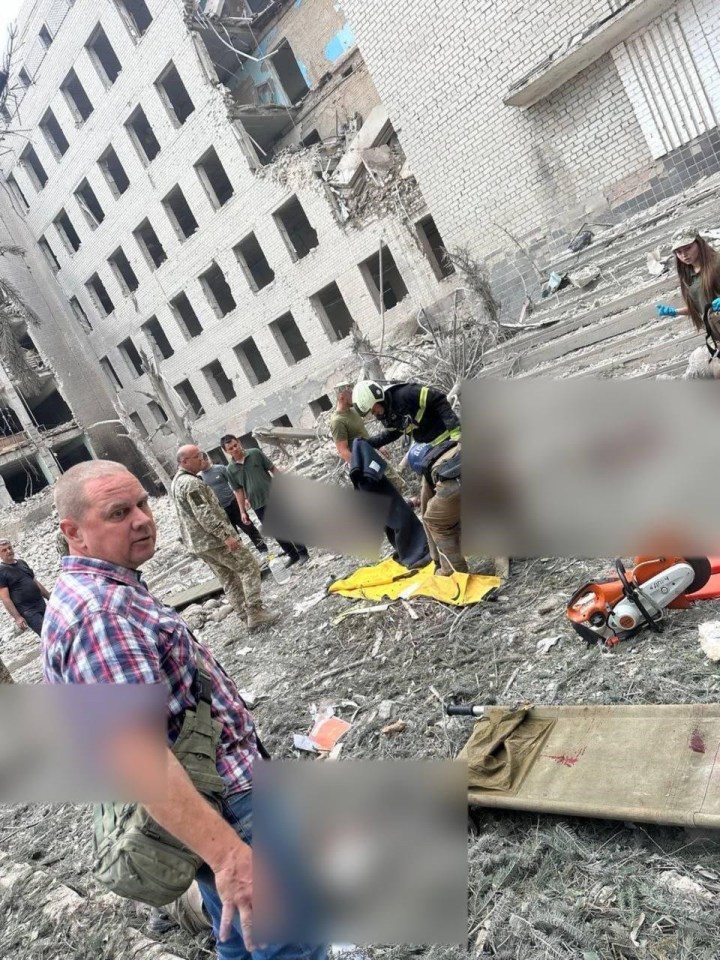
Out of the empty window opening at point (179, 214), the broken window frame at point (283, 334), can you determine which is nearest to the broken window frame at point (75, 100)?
the empty window opening at point (179, 214)

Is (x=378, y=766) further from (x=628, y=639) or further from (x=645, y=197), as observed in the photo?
(x=645, y=197)

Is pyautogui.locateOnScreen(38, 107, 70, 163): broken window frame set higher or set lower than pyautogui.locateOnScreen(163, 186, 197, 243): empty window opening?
higher

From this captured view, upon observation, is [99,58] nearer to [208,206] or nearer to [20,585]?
[208,206]

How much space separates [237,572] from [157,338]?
20.0 meters

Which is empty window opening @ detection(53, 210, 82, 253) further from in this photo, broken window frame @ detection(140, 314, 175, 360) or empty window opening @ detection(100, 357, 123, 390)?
broken window frame @ detection(140, 314, 175, 360)

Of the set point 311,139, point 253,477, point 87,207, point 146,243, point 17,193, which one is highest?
point 17,193

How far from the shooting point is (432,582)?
5.27 m

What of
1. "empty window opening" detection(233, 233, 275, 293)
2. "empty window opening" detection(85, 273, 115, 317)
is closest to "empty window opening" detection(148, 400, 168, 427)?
"empty window opening" detection(85, 273, 115, 317)

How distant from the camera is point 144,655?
151 cm

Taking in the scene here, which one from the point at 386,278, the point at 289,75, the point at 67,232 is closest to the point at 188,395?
the point at 67,232

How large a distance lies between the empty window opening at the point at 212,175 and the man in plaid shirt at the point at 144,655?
1947 cm

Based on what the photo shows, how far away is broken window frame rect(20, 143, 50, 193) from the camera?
24.6 m

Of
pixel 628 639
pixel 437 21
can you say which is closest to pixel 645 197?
pixel 437 21

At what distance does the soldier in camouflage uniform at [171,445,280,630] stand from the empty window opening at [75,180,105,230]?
854 inches
